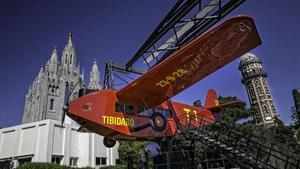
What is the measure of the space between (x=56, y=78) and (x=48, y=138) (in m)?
71.8

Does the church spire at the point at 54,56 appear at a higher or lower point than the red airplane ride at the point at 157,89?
higher

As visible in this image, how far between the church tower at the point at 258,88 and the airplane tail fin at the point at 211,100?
51.4 m

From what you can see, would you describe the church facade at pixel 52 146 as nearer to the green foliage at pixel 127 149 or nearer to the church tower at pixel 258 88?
the green foliage at pixel 127 149

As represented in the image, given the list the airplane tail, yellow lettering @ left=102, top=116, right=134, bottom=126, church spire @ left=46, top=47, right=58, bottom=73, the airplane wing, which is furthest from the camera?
church spire @ left=46, top=47, right=58, bottom=73

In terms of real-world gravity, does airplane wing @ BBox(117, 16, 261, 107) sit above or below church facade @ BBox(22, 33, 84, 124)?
below

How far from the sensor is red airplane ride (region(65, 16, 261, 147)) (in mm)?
9344

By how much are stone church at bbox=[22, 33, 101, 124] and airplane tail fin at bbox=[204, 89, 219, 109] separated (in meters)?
65.1

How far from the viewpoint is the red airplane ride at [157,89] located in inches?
368

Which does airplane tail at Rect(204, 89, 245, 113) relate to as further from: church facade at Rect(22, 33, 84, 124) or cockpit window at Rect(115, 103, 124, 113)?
church facade at Rect(22, 33, 84, 124)

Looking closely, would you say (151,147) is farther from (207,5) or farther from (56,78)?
(56,78)

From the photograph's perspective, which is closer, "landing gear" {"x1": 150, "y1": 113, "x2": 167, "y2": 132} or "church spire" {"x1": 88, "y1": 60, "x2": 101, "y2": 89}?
"landing gear" {"x1": 150, "y1": 113, "x2": 167, "y2": 132}

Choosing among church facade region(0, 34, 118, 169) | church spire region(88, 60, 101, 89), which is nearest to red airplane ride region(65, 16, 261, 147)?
church facade region(0, 34, 118, 169)

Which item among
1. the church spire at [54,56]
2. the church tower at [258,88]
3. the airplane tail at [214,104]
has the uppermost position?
the church spire at [54,56]

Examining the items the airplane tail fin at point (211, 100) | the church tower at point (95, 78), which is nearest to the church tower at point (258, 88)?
the airplane tail fin at point (211, 100)
